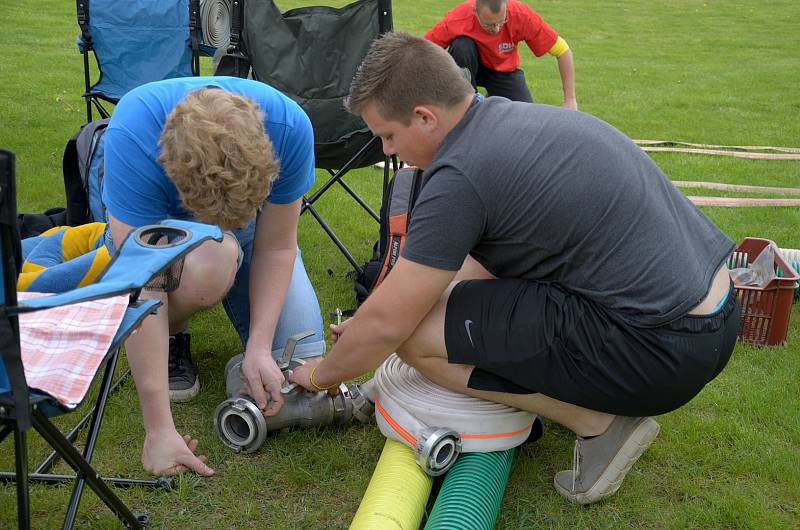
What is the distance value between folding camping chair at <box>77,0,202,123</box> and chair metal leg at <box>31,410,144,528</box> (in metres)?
2.94

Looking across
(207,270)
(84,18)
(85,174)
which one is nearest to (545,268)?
(207,270)

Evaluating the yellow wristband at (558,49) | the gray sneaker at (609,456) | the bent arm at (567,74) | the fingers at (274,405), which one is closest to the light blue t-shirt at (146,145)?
the fingers at (274,405)

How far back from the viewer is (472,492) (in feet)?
7.37

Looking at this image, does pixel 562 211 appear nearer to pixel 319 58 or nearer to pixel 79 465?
pixel 79 465

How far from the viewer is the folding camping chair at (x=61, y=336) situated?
1.52 metres

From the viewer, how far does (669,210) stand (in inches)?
89.8

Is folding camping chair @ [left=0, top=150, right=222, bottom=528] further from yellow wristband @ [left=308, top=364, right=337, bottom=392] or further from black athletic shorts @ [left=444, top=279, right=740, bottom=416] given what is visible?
black athletic shorts @ [left=444, top=279, right=740, bottom=416]

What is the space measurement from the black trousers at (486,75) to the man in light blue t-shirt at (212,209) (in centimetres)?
307

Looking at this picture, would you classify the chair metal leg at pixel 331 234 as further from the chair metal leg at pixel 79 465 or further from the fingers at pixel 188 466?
the chair metal leg at pixel 79 465

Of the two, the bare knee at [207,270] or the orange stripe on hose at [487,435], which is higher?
the bare knee at [207,270]

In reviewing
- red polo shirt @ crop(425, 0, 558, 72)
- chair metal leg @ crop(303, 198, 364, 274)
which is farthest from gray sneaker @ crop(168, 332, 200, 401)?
red polo shirt @ crop(425, 0, 558, 72)

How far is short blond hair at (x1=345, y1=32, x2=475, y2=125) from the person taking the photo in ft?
7.21

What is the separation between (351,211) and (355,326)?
9.49 ft

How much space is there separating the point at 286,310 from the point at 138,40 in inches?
92.2
